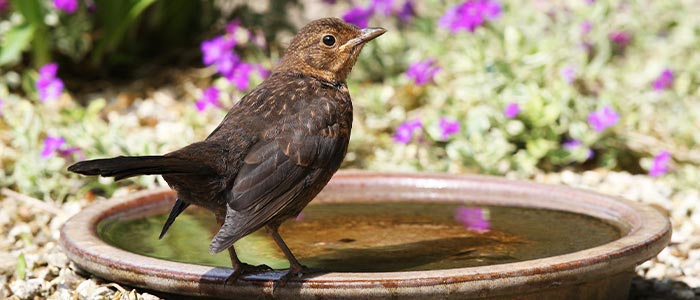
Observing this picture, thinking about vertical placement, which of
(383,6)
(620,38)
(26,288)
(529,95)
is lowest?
(26,288)

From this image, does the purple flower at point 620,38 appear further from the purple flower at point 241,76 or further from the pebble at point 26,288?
the pebble at point 26,288

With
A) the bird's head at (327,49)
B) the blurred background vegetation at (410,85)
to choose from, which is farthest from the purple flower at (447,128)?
the bird's head at (327,49)

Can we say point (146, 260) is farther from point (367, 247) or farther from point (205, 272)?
point (367, 247)

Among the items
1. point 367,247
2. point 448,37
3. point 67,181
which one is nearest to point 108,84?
point 67,181

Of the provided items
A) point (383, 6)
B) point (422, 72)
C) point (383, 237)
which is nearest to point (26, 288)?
point (383, 237)

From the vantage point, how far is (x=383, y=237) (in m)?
4.18

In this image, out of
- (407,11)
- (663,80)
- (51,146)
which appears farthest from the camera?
(407,11)

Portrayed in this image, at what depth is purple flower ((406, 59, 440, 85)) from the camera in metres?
6.32

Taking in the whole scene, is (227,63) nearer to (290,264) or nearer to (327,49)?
(327,49)

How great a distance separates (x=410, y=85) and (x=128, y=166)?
3.71 meters

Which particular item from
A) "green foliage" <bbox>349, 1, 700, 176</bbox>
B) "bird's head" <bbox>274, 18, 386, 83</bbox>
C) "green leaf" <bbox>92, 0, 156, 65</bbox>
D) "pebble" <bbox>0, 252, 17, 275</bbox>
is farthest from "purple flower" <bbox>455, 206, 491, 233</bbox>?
"green leaf" <bbox>92, 0, 156, 65</bbox>

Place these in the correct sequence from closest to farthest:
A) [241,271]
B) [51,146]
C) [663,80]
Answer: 1. [241,271]
2. [51,146]
3. [663,80]

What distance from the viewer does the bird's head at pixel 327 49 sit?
4.14m

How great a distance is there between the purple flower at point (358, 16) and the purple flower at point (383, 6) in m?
0.09
